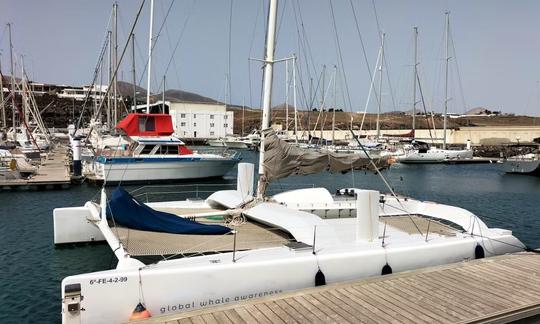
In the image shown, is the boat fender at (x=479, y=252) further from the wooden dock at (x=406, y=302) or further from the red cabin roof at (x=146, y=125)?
the red cabin roof at (x=146, y=125)

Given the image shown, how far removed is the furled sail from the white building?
294 ft

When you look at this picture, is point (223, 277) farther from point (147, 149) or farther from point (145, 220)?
point (147, 149)

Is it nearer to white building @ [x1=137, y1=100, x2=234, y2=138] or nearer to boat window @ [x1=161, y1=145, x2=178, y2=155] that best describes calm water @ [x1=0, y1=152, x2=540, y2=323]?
boat window @ [x1=161, y1=145, x2=178, y2=155]

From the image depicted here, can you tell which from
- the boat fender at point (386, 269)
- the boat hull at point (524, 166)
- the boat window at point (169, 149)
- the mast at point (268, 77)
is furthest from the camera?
the boat hull at point (524, 166)

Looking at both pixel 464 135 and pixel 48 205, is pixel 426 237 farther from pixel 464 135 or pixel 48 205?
pixel 464 135

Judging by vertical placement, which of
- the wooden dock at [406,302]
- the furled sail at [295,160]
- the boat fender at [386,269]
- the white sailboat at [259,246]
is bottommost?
the boat fender at [386,269]

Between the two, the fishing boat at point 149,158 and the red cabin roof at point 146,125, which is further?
the red cabin roof at point 146,125

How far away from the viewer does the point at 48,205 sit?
24.1 meters

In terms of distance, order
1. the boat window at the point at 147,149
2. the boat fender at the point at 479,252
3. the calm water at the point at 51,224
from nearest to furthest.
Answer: the calm water at the point at 51,224 → the boat fender at the point at 479,252 → the boat window at the point at 147,149

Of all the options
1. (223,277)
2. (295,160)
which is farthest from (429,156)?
(223,277)

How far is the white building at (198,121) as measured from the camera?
103m

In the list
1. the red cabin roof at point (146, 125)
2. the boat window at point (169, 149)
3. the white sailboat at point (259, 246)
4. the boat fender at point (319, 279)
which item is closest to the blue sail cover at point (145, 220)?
the white sailboat at point (259, 246)

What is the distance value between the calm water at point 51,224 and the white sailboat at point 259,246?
1167 mm

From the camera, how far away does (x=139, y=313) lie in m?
7.82
